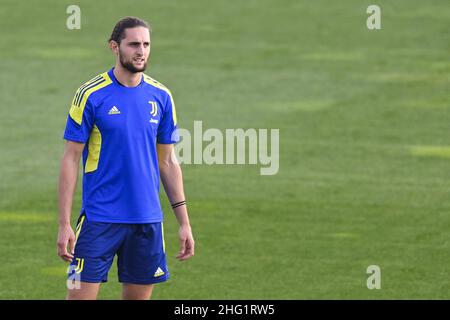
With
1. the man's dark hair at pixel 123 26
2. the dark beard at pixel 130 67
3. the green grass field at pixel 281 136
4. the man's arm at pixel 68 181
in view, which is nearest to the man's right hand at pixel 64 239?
the man's arm at pixel 68 181

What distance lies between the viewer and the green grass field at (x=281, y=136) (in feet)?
35.2

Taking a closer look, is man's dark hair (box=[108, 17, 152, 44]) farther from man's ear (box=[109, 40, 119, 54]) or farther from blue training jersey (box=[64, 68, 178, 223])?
blue training jersey (box=[64, 68, 178, 223])

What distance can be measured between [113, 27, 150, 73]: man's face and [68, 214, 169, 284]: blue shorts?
37.0 inches

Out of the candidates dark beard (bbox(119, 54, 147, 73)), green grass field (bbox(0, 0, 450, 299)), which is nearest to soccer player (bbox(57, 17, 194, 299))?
dark beard (bbox(119, 54, 147, 73))

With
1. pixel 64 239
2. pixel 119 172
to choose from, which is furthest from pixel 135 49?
pixel 64 239

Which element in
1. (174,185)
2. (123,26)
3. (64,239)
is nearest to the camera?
(64,239)

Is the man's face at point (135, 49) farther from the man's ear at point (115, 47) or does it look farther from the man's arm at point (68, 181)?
→ the man's arm at point (68, 181)

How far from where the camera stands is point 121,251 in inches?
304

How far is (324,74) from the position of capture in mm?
18422

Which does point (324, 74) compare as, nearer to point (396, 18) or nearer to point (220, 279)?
point (396, 18)

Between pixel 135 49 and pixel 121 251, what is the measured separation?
122cm

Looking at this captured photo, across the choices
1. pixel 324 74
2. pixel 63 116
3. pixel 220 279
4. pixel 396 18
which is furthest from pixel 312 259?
pixel 396 18

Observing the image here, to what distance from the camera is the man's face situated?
24.6 feet

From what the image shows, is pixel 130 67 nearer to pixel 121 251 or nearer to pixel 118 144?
pixel 118 144
